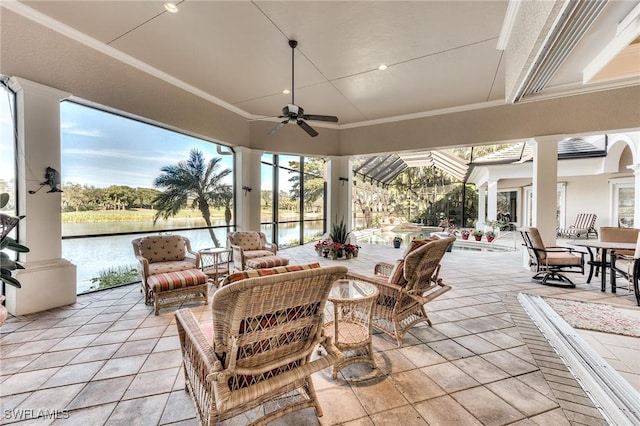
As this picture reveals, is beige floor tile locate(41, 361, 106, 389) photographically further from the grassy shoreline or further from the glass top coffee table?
the grassy shoreline

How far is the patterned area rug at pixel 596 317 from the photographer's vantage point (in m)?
2.79

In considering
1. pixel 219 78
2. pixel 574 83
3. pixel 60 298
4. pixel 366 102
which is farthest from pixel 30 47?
pixel 574 83

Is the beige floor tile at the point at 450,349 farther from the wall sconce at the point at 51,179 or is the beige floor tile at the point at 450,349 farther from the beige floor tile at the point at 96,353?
the wall sconce at the point at 51,179

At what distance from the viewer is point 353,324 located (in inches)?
94.0

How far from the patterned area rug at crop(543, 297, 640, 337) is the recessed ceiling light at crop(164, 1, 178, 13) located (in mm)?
5699

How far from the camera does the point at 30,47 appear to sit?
303 centimetres

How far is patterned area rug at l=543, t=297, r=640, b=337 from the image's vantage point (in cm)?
279

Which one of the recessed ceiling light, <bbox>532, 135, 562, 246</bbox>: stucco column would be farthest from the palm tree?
<bbox>532, 135, 562, 246</bbox>: stucco column

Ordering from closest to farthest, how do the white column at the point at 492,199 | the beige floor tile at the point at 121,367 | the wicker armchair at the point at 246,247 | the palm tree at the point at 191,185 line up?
the beige floor tile at the point at 121,367 → the wicker armchair at the point at 246,247 → the palm tree at the point at 191,185 → the white column at the point at 492,199

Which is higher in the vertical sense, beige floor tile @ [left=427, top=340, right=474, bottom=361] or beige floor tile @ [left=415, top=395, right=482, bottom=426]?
beige floor tile @ [left=427, top=340, right=474, bottom=361]

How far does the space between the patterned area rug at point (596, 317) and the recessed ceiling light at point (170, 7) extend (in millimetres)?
5699

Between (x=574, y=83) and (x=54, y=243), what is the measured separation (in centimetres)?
855

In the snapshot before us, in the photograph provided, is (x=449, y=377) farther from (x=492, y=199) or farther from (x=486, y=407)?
(x=492, y=199)

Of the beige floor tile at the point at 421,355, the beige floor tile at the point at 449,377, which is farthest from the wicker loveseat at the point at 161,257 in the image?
the beige floor tile at the point at 449,377
